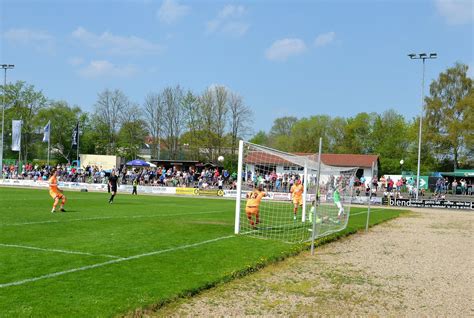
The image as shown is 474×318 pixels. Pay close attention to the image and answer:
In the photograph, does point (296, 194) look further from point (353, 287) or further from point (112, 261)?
point (112, 261)

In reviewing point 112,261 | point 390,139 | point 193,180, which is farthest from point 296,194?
point 390,139

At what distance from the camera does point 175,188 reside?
155 ft

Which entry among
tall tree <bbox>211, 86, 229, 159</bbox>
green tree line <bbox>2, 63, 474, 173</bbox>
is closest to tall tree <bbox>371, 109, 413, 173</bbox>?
green tree line <bbox>2, 63, 474, 173</bbox>

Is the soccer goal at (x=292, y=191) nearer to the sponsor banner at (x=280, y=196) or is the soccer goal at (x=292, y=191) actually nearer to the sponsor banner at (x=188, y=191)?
the sponsor banner at (x=280, y=196)

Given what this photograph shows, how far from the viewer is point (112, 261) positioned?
9.86 m

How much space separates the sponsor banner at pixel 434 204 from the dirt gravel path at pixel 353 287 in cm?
2830

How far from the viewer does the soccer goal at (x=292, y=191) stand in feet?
51.1

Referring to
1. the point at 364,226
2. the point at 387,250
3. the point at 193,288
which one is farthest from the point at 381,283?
the point at 364,226

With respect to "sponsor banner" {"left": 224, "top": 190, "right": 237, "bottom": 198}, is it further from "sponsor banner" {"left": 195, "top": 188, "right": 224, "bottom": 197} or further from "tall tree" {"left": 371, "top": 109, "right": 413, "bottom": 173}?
"tall tree" {"left": 371, "top": 109, "right": 413, "bottom": 173}

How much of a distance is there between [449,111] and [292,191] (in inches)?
2170

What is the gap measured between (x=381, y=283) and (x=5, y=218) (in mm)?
13115

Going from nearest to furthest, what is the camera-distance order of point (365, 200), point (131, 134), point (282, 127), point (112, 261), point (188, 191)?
point (112, 261)
point (365, 200)
point (188, 191)
point (131, 134)
point (282, 127)

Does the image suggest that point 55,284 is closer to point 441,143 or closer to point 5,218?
point 5,218

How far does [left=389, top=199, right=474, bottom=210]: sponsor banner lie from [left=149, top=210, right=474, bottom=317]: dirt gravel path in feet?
92.8
